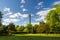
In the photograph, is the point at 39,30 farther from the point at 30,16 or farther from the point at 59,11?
the point at 59,11

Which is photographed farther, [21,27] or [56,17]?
[21,27]

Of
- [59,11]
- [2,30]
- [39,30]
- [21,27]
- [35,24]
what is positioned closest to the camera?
[59,11]

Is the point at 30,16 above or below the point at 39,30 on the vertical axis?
above

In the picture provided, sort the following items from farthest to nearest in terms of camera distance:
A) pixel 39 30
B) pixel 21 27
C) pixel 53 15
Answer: pixel 21 27 → pixel 39 30 → pixel 53 15

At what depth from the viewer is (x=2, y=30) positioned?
213ft

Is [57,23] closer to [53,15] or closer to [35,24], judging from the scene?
[53,15]

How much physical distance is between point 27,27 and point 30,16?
12.3 metres

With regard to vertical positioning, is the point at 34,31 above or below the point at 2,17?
below

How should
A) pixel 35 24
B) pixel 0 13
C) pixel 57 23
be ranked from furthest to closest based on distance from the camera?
pixel 35 24 < pixel 0 13 < pixel 57 23

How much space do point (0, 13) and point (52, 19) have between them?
4020 centimetres

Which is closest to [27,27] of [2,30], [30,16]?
[30,16]

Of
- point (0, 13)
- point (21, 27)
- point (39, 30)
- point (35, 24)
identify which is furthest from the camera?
point (21, 27)

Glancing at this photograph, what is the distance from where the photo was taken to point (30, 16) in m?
92.1

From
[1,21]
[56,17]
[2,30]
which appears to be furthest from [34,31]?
[56,17]
